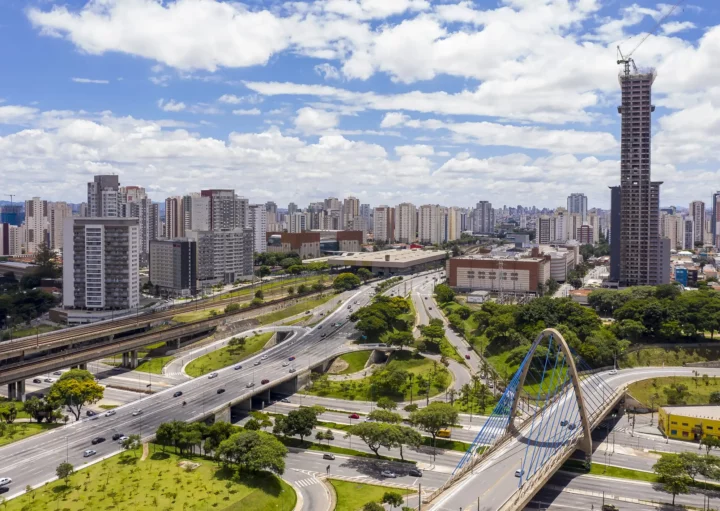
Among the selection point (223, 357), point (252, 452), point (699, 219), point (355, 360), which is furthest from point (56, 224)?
point (699, 219)

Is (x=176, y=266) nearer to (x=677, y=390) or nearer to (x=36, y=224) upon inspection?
(x=677, y=390)

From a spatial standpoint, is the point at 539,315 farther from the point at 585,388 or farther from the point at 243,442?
the point at 243,442

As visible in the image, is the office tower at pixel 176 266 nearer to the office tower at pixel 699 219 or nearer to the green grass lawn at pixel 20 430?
the green grass lawn at pixel 20 430

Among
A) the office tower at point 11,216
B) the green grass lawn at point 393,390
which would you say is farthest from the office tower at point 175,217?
the green grass lawn at point 393,390

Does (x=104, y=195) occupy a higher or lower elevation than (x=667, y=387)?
higher

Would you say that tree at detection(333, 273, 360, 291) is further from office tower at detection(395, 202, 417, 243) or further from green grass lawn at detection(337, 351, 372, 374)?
office tower at detection(395, 202, 417, 243)

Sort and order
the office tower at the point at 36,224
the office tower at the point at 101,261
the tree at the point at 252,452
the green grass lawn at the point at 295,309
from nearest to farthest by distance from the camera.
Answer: the tree at the point at 252,452 < the green grass lawn at the point at 295,309 < the office tower at the point at 101,261 < the office tower at the point at 36,224
